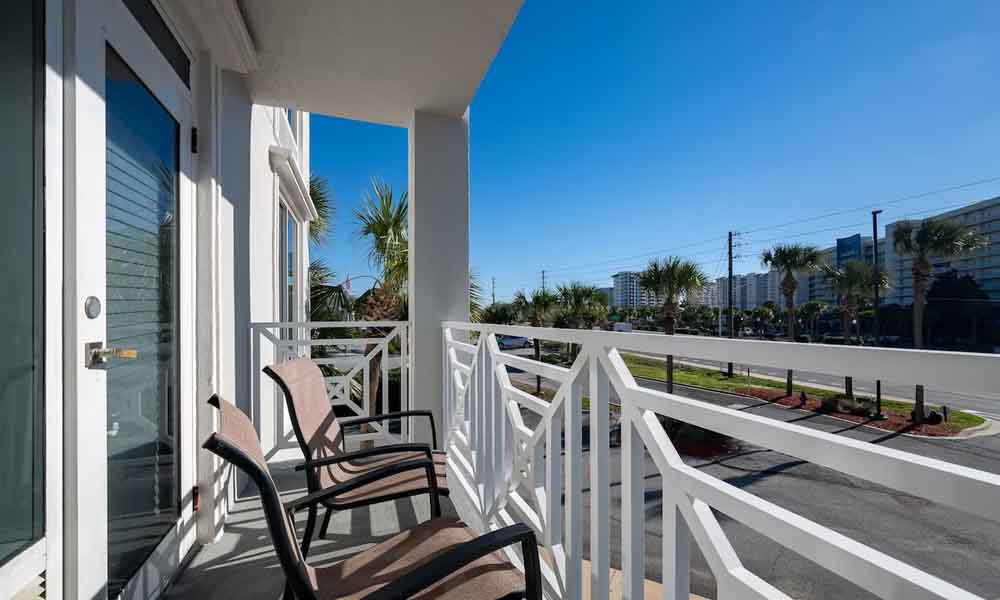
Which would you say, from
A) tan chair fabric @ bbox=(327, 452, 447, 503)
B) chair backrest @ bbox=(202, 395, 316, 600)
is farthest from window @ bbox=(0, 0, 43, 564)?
tan chair fabric @ bbox=(327, 452, 447, 503)

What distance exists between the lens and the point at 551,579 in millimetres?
1420

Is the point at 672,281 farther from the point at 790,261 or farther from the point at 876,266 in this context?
the point at 876,266

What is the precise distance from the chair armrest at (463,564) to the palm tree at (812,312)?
11.8 m

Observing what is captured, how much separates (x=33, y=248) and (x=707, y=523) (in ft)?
5.11

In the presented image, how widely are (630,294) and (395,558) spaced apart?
19.3 metres

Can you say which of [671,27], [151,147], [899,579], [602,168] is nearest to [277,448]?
[151,147]

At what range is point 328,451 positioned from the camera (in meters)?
1.97

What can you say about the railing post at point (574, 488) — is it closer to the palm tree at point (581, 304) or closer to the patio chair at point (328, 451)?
the patio chair at point (328, 451)

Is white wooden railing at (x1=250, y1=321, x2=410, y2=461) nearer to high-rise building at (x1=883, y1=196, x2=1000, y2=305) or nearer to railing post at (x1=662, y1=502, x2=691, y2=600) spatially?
railing post at (x1=662, y1=502, x2=691, y2=600)

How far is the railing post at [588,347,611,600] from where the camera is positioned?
1.15 meters

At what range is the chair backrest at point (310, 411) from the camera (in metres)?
1.75

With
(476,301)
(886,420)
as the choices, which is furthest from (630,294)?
(886,420)

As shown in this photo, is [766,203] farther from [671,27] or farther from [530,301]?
[530,301]

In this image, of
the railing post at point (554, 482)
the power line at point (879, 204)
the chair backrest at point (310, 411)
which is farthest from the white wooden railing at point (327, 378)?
the power line at point (879, 204)
